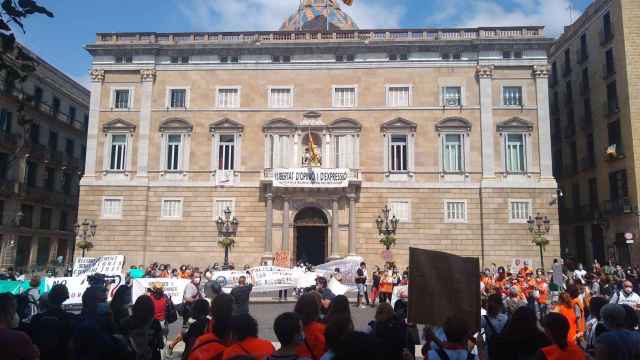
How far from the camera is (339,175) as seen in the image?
32.4m

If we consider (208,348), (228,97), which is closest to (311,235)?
(228,97)

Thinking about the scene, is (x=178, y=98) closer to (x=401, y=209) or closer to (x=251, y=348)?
(x=401, y=209)

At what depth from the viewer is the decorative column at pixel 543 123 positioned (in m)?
32.7

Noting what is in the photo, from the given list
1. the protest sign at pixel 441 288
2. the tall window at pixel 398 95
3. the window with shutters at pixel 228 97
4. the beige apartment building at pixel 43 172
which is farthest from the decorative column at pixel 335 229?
the protest sign at pixel 441 288

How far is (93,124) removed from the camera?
3456 cm

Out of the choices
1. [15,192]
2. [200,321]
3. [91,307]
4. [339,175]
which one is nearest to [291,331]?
[200,321]

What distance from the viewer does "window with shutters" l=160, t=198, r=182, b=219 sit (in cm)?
3356

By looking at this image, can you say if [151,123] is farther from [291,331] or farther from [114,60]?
[291,331]

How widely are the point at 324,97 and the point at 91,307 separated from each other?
28.2 m

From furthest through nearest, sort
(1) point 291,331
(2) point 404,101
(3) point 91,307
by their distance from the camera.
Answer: (2) point 404,101, (3) point 91,307, (1) point 291,331

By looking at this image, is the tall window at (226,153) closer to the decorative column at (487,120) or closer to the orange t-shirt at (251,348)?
the decorative column at (487,120)

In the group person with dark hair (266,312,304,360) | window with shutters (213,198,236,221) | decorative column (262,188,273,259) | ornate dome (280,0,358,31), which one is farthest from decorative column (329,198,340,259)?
person with dark hair (266,312,304,360)

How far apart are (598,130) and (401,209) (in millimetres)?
15816

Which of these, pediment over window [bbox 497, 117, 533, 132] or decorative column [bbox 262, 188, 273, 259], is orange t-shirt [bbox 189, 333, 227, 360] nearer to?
decorative column [bbox 262, 188, 273, 259]
